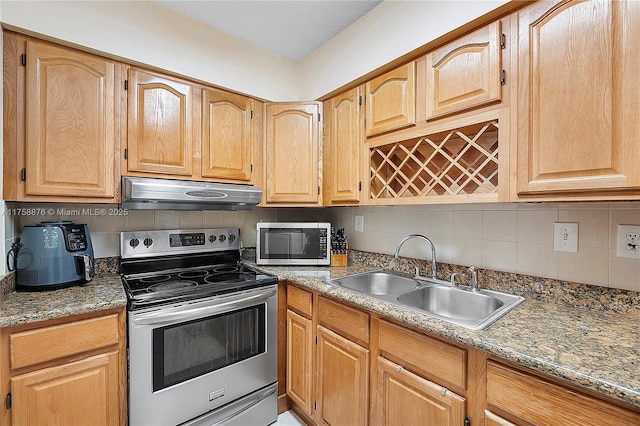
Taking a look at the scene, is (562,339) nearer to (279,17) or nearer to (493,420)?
(493,420)

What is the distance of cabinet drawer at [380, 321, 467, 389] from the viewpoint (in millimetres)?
989

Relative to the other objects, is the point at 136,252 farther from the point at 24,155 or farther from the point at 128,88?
the point at 128,88

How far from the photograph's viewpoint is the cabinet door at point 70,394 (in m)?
1.12

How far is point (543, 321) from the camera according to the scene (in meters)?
1.05

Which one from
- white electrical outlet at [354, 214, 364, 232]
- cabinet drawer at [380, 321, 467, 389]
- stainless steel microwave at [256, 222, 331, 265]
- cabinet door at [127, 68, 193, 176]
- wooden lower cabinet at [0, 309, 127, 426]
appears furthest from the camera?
white electrical outlet at [354, 214, 364, 232]

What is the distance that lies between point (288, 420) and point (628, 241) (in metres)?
1.88

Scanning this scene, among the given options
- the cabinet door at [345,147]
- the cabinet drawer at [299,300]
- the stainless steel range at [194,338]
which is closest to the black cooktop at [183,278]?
the stainless steel range at [194,338]

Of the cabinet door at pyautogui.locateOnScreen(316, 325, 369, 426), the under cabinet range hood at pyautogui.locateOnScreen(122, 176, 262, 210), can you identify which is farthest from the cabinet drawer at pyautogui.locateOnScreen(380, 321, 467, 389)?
the under cabinet range hood at pyautogui.locateOnScreen(122, 176, 262, 210)

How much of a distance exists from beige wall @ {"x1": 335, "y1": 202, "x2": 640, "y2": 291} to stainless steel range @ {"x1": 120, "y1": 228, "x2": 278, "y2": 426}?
95cm

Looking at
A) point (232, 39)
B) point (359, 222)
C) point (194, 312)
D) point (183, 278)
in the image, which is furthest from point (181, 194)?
point (359, 222)

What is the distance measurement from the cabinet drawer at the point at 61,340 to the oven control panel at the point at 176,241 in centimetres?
64

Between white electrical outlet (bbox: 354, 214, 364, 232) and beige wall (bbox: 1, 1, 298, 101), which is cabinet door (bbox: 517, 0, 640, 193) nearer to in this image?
white electrical outlet (bbox: 354, 214, 364, 232)

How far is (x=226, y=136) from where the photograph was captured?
1.92 meters

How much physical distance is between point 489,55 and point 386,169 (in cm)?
77
